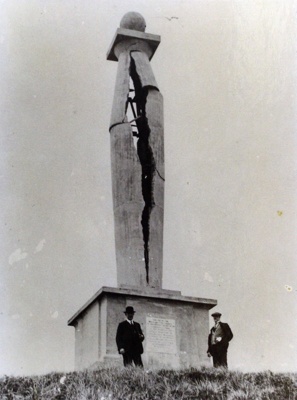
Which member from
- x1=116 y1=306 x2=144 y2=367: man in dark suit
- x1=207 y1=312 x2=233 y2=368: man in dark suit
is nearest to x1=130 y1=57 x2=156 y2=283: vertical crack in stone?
x1=207 y1=312 x2=233 y2=368: man in dark suit

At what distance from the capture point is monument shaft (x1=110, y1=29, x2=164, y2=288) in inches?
539

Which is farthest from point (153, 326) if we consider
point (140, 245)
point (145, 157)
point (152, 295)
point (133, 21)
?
point (133, 21)

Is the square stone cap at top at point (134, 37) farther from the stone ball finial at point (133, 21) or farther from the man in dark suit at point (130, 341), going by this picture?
the man in dark suit at point (130, 341)

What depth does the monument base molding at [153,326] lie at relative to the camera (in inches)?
478

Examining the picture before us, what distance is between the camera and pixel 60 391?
927 cm

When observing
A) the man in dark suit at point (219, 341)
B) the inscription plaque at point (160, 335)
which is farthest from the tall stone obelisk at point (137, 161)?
the man in dark suit at point (219, 341)

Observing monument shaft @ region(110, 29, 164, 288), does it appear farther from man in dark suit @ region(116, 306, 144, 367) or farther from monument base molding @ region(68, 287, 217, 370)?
man in dark suit @ region(116, 306, 144, 367)

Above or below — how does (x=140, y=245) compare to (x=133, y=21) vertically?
below

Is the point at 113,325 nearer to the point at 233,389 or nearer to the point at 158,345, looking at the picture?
the point at 158,345

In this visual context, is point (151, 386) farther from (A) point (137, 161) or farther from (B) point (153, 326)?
(A) point (137, 161)

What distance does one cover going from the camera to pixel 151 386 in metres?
9.48

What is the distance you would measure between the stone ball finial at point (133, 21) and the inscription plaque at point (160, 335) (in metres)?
6.93

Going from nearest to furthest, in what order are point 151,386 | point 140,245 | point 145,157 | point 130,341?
1. point 151,386
2. point 130,341
3. point 140,245
4. point 145,157

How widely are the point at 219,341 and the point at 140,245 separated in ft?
8.64
